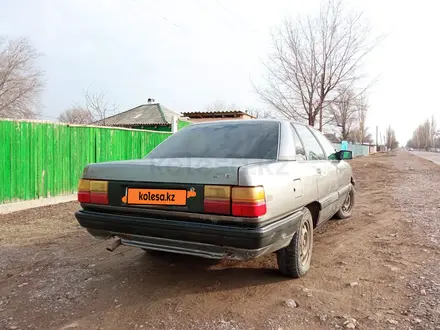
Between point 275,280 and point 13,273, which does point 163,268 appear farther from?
point 13,273

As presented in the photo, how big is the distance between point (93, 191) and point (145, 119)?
16.7 metres

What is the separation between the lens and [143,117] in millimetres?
19359

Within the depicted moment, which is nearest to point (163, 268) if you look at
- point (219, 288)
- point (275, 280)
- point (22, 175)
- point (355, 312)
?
point (219, 288)

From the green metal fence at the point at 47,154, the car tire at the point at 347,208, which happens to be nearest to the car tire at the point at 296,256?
the car tire at the point at 347,208

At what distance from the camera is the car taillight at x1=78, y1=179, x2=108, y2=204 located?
272 cm

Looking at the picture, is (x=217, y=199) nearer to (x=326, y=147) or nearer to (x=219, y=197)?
(x=219, y=197)

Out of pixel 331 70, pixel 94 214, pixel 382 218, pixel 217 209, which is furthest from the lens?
pixel 331 70

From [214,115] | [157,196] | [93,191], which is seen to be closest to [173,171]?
[157,196]

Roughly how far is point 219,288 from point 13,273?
2.16 m

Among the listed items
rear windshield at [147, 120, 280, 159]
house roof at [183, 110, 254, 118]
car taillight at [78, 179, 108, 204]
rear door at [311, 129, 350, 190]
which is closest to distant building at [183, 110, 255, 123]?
house roof at [183, 110, 254, 118]

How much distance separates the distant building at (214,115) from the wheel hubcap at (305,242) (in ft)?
47.4

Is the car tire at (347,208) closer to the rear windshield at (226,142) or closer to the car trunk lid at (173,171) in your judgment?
the rear windshield at (226,142)

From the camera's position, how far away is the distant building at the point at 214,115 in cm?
1745

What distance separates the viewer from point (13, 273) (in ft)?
10.5
